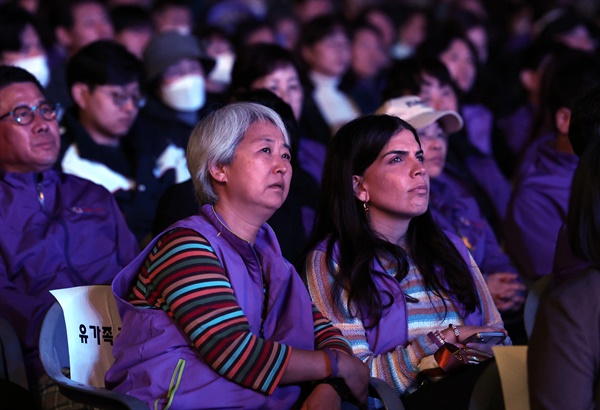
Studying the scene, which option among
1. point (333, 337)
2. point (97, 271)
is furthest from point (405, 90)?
point (333, 337)

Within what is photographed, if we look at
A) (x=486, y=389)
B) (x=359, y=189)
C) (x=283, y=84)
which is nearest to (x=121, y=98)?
(x=283, y=84)

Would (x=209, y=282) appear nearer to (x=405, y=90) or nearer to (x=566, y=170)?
(x=566, y=170)

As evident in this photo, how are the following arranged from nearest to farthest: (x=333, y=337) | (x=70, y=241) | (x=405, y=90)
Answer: (x=333, y=337)
(x=70, y=241)
(x=405, y=90)

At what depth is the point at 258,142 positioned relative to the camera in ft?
8.43

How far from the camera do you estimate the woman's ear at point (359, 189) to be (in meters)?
2.91

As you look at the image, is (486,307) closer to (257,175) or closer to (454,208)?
(257,175)

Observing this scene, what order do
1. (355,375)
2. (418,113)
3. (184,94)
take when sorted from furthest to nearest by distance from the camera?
1. (184,94)
2. (418,113)
3. (355,375)

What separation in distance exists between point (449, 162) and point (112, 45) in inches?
63.2

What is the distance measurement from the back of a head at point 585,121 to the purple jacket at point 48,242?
5.17 ft

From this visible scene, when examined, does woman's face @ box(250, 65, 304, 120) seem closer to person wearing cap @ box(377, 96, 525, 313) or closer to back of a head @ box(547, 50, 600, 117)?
person wearing cap @ box(377, 96, 525, 313)

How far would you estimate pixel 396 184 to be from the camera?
2.86 metres

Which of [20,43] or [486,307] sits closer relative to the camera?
[486,307]

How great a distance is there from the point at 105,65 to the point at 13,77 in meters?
0.88

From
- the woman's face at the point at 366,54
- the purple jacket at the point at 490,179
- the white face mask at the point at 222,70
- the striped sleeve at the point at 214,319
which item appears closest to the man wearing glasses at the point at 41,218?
the striped sleeve at the point at 214,319
